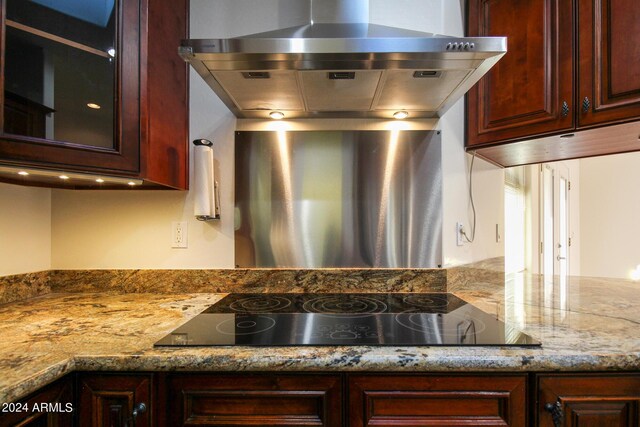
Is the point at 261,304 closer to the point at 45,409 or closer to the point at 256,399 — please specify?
the point at 256,399

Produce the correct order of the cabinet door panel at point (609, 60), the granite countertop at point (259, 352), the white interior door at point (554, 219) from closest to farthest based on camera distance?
the granite countertop at point (259, 352) < the cabinet door panel at point (609, 60) < the white interior door at point (554, 219)

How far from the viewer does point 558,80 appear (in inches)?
46.4

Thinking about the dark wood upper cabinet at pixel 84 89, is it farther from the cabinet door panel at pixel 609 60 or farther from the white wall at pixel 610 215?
the white wall at pixel 610 215

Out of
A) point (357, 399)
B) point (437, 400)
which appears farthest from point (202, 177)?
point (437, 400)

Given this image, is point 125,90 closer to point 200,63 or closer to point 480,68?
point 200,63

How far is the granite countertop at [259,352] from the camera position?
2.40 feet

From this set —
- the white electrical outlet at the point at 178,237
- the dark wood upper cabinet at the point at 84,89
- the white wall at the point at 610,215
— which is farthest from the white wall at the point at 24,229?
the white wall at the point at 610,215

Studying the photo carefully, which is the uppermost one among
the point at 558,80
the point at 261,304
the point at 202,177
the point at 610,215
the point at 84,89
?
the point at 558,80

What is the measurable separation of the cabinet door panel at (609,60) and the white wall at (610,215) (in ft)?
10.3

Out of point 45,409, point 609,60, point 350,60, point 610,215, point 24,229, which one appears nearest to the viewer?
point 45,409

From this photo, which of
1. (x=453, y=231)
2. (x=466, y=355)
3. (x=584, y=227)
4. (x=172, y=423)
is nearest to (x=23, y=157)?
(x=172, y=423)

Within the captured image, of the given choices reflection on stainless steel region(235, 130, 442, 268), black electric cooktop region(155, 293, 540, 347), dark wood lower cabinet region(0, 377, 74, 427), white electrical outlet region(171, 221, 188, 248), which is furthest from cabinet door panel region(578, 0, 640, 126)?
dark wood lower cabinet region(0, 377, 74, 427)

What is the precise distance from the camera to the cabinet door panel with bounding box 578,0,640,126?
1.05m

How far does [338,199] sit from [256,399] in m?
0.92
